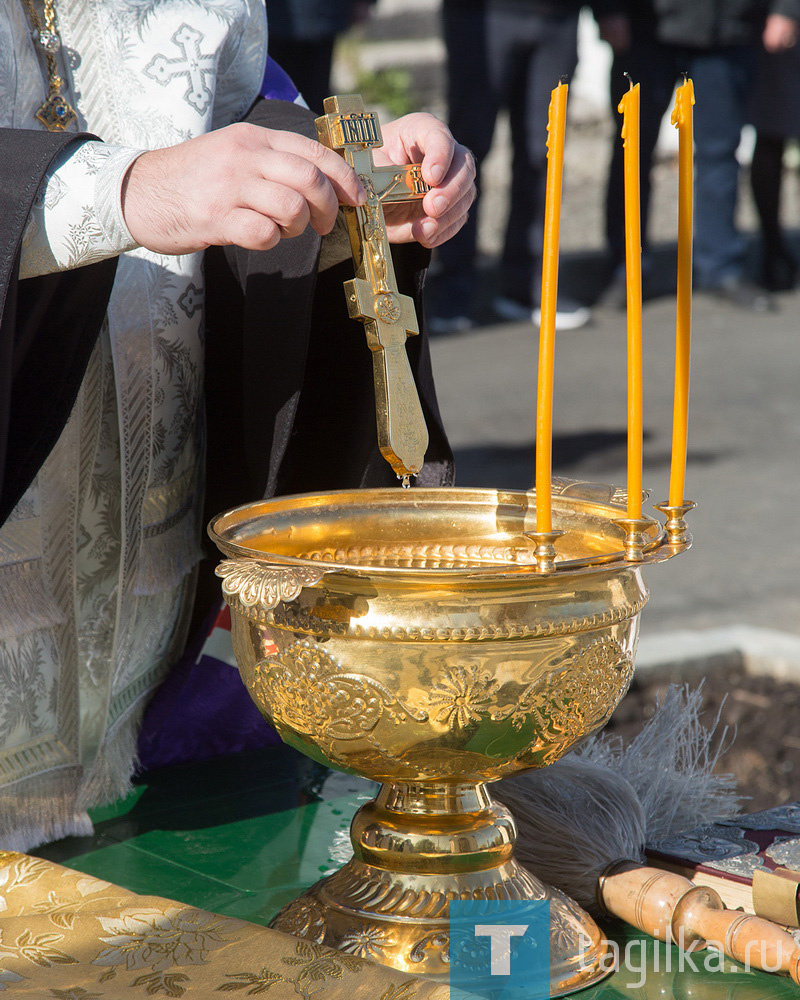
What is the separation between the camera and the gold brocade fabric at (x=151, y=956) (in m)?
1.08

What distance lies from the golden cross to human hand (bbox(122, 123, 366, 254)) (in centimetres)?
5

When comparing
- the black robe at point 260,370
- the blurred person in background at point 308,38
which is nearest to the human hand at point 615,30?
the blurred person in background at point 308,38

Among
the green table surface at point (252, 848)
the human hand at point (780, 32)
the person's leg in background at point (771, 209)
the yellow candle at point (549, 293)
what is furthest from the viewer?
the person's leg in background at point (771, 209)

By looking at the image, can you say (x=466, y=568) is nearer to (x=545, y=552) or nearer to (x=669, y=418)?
(x=545, y=552)

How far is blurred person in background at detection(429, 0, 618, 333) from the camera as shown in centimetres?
604

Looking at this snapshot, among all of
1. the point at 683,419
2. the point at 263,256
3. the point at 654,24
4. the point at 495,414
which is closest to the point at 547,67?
the point at 654,24

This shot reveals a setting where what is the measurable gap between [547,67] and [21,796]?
520cm

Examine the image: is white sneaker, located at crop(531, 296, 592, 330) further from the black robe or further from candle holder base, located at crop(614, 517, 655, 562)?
candle holder base, located at crop(614, 517, 655, 562)

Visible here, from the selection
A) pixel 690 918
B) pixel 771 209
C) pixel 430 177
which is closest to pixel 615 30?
pixel 771 209

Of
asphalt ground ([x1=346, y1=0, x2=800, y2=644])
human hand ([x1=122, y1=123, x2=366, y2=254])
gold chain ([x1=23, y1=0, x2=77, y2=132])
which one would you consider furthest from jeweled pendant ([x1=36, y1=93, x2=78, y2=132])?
asphalt ground ([x1=346, y1=0, x2=800, y2=644])

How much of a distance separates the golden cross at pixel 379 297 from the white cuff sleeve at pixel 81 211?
185 mm

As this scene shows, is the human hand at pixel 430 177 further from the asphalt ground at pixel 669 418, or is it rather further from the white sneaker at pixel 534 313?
the white sneaker at pixel 534 313

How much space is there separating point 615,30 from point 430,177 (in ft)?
17.8

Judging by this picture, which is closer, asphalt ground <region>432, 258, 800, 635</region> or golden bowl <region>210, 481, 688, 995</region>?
golden bowl <region>210, 481, 688, 995</region>
